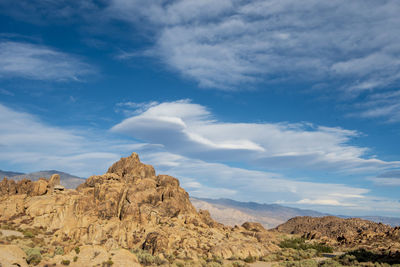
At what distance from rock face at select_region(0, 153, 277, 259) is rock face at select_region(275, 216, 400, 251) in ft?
74.8

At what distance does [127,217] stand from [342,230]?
87.9 meters

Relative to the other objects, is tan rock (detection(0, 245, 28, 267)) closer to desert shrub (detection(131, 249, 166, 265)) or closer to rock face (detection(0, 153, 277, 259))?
desert shrub (detection(131, 249, 166, 265))

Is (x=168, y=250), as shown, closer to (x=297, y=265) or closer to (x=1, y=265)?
(x=297, y=265)

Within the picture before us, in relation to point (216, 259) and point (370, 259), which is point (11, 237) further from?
point (370, 259)

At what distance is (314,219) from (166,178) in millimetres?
89642

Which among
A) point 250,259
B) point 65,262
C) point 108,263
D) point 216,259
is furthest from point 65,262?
point 250,259

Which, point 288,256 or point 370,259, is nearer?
point 370,259

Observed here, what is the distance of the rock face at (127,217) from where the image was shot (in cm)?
5775

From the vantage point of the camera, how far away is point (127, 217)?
66.5m

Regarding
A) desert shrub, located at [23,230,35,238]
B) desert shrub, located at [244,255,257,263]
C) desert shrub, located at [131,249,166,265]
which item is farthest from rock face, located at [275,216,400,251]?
desert shrub, located at [23,230,35,238]

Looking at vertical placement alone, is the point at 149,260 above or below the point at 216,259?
below

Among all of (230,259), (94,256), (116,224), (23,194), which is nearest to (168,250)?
(230,259)

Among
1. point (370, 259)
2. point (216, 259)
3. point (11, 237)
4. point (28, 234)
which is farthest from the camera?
point (28, 234)

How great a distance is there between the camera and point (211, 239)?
62.4m
